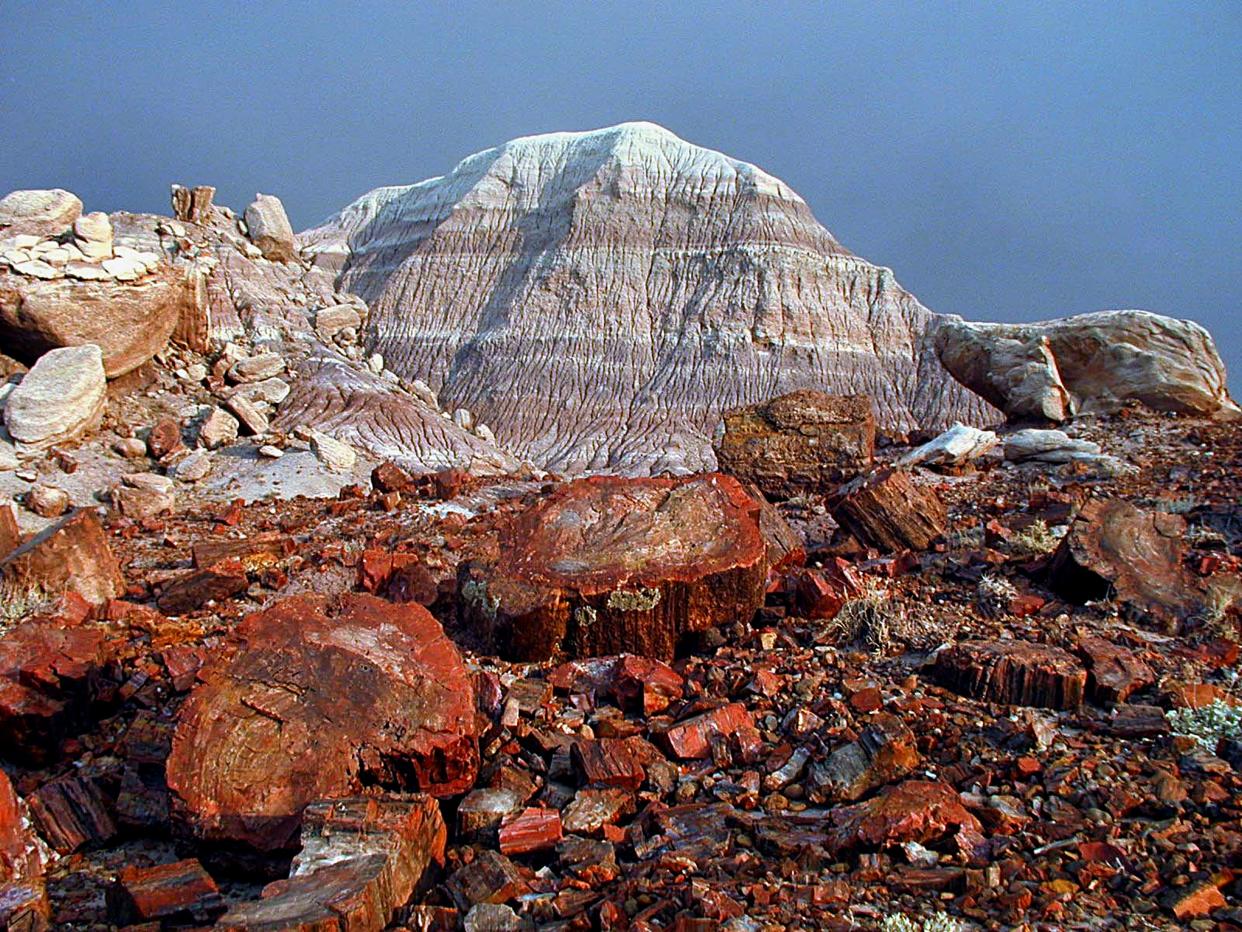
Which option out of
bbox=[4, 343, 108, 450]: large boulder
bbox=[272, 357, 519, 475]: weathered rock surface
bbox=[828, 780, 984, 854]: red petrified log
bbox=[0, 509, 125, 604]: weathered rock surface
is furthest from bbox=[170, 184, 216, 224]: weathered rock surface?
bbox=[828, 780, 984, 854]: red petrified log

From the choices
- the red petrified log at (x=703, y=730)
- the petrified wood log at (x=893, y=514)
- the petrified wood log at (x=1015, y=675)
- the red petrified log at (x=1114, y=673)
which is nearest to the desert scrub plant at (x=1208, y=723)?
the red petrified log at (x=1114, y=673)

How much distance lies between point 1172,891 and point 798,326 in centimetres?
4698

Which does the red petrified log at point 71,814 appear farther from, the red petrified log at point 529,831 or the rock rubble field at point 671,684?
the red petrified log at point 529,831

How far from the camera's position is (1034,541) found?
22.1 ft

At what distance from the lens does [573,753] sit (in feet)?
12.8

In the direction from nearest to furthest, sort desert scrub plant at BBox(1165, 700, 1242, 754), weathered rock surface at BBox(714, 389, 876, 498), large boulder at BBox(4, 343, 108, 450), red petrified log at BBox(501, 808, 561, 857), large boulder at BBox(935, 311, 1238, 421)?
red petrified log at BBox(501, 808, 561, 857), desert scrub plant at BBox(1165, 700, 1242, 754), weathered rock surface at BBox(714, 389, 876, 498), large boulder at BBox(935, 311, 1238, 421), large boulder at BBox(4, 343, 108, 450)

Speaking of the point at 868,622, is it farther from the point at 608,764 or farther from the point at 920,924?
the point at 920,924

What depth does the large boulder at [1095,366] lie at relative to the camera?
12586 mm

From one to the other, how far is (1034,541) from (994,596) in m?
1.26

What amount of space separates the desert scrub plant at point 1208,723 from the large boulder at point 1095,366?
10121mm

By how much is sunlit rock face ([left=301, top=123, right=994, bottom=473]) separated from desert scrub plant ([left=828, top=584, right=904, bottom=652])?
36350 mm

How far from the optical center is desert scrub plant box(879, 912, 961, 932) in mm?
2584

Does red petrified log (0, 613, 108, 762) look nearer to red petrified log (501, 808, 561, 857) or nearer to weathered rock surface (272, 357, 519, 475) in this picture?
red petrified log (501, 808, 561, 857)

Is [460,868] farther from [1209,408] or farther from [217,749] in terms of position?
[1209,408]
